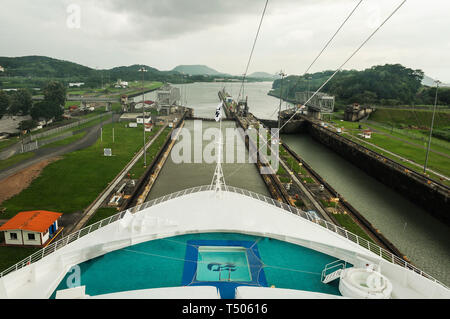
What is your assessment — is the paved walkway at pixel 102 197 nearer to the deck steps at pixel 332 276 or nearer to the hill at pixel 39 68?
the deck steps at pixel 332 276

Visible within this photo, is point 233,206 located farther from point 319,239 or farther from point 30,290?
point 30,290

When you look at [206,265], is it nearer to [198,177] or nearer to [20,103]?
[198,177]

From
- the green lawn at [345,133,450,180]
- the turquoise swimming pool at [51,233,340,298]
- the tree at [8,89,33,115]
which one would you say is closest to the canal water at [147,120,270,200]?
the turquoise swimming pool at [51,233,340,298]

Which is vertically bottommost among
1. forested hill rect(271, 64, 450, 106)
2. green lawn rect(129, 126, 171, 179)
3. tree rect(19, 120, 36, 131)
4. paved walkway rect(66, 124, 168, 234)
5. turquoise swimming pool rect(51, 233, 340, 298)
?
paved walkway rect(66, 124, 168, 234)

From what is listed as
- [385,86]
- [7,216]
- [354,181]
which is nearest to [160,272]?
[7,216]

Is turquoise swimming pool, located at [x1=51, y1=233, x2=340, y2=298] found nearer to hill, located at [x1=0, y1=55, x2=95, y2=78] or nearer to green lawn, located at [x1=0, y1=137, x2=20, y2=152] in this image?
green lawn, located at [x1=0, y1=137, x2=20, y2=152]

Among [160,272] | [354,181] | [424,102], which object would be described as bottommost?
[354,181]

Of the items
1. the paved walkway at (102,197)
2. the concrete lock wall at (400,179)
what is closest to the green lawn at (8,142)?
the paved walkway at (102,197)
